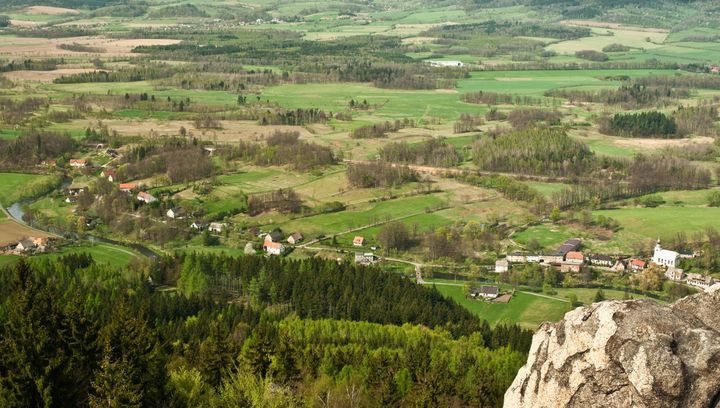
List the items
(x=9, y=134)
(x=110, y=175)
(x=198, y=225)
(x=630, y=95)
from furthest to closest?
1. (x=630, y=95)
2. (x=9, y=134)
3. (x=110, y=175)
4. (x=198, y=225)

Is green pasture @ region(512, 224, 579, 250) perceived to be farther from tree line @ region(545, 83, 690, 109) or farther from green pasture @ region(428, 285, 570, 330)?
tree line @ region(545, 83, 690, 109)

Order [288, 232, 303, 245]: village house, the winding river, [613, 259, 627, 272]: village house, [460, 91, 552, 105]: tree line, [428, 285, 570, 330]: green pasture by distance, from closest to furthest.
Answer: [428, 285, 570, 330]: green pasture → [613, 259, 627, 272]: village house → the winding river → [288, 232, 303, 245]: village house → [460, 91, 552, 105]: tree line

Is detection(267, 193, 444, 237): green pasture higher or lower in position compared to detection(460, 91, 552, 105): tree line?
lower

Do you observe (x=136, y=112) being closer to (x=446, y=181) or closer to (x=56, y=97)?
(x=56, y=97)

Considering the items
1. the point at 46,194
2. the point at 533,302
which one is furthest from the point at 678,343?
the point at 46,194

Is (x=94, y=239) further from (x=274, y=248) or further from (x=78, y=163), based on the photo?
(x=78, y=163)

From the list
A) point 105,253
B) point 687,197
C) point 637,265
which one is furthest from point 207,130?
point 637,265

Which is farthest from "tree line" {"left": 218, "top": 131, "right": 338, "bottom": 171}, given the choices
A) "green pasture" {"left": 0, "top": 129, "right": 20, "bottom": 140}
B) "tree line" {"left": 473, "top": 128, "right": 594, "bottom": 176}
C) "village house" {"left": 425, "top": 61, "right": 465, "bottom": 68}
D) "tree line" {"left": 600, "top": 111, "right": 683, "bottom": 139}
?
"village house" {"left": 425, "top": 61, "right": 465, "bottom": 68}
